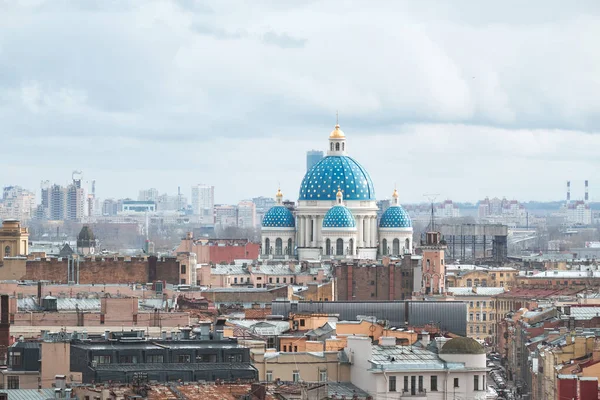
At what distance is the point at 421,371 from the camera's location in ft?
163

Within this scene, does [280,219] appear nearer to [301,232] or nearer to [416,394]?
[301,232]

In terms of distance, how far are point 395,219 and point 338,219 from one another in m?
5.47

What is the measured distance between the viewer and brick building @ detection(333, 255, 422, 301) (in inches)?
4532

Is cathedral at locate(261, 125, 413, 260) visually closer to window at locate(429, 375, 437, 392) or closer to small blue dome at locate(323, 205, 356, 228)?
small blue dome at locate(323, 205, 356, 228)

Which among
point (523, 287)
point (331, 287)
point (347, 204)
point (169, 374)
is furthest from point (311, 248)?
point (169, 374)

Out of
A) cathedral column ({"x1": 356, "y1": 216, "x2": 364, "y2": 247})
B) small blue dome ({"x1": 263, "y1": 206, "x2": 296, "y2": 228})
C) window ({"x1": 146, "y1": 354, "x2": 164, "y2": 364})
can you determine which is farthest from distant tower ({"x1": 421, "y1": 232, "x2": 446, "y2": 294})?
window ({"x1": 146, "y1": 354, "x2": 164, "y2": 364})

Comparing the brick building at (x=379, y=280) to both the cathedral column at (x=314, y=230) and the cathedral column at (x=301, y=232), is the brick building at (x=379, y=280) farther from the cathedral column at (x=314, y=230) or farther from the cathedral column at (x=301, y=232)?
the cathedral column at (x=301, y=232)

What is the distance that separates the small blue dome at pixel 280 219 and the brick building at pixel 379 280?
28.6 metres

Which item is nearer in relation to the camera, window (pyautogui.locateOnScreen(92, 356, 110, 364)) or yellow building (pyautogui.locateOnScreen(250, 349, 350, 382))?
window (pyautogui.locateOnScreen(92, 356, 110, 364))

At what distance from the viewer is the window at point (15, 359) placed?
165 feet

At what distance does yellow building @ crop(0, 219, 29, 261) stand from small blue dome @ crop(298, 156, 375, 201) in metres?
35.8

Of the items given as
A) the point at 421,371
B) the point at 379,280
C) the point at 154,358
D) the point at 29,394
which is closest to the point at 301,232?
the point at 379,280

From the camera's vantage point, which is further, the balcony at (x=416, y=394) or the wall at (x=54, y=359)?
the balcony at (x=416, y=394)

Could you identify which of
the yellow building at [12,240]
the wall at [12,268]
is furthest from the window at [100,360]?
the yellow building at [12,240]
